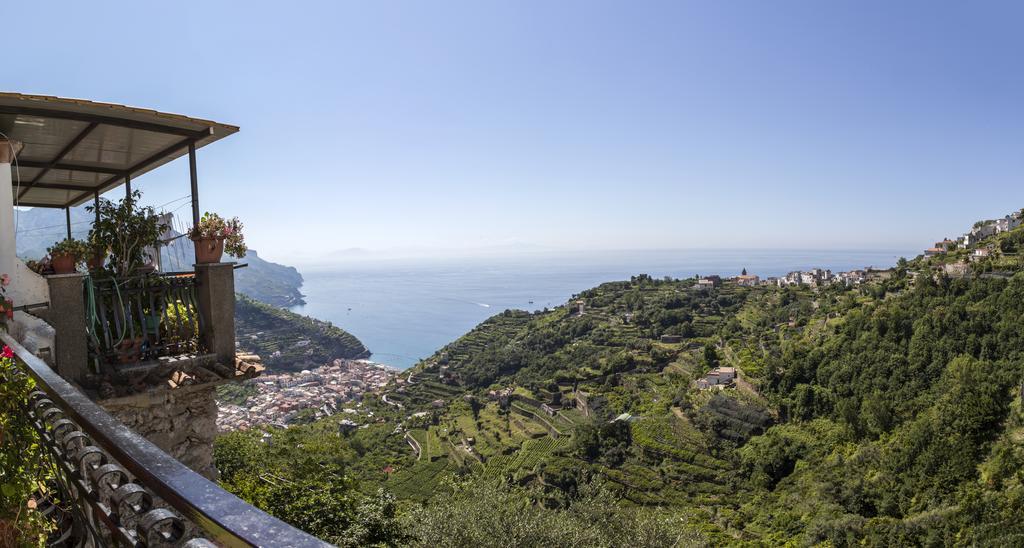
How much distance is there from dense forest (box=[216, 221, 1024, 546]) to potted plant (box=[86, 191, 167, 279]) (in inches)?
137

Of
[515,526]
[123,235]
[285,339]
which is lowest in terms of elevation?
[285,339]

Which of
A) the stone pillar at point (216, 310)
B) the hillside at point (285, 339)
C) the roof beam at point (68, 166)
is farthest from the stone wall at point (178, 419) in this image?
the hillside at point (285, 339)

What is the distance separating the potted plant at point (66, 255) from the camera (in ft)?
9.89

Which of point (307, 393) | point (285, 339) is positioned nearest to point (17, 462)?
point (307, 393)

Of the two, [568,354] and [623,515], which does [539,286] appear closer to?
[568,354]

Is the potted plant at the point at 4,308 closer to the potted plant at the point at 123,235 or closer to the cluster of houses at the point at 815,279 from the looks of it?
the potted plant at the point at 123,235

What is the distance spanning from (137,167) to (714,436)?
117ft

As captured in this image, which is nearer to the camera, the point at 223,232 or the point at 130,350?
→ the point at 130,350

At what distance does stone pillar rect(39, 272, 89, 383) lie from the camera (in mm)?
2848

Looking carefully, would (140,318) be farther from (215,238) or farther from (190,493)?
(190,493)

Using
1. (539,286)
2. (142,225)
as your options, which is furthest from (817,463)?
(539,286)

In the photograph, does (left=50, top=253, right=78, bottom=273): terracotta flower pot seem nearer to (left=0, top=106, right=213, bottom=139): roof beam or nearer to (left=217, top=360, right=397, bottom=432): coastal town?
(left=0, top=106, right=213, bottom=139): roof beam

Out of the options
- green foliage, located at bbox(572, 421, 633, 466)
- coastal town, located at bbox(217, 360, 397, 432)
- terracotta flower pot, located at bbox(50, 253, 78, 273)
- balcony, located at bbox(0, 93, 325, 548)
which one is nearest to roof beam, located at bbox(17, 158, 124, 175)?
balcony, located at bbox(0, 93, 325, 548)

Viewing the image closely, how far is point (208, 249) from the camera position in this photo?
11.7ft
